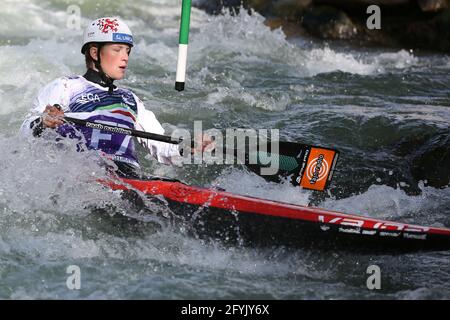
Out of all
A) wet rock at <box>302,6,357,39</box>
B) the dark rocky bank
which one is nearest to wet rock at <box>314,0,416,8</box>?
the dark rocky bank

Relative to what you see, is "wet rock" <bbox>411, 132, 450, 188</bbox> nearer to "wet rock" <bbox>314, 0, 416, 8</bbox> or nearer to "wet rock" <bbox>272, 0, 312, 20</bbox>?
"wet rock" <bbox>314, 0, 416, 8</bbox>

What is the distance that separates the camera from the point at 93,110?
5832 mm

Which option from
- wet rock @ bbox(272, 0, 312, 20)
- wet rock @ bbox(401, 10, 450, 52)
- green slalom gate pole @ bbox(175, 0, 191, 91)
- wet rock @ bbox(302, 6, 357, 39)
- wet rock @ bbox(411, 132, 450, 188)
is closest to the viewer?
green slalom gate pole @ bbox(175, 0, 191, 91)

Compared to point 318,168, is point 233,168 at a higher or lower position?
lower

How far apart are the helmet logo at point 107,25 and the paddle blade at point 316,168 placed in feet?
5.97

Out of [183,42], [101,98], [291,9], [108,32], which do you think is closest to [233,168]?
[183,42]

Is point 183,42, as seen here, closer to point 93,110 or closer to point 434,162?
point 93,110

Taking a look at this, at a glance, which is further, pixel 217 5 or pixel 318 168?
pixel 217 5

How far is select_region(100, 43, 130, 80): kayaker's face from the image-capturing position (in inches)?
233

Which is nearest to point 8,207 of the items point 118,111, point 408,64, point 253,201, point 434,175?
point 118,111

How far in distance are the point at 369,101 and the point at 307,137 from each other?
5.86 feet

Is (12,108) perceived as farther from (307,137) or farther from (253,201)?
(253,201)

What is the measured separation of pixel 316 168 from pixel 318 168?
17mm

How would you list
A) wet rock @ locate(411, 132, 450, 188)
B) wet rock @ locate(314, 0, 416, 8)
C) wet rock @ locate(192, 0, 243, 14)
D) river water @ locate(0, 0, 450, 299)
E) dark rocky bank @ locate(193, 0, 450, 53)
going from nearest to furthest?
river water @ locate(0, 0, 450, 299) → wet rock @ locate(411, 132, 450, 188) → dark rocky bank @ locate(193, 0, 450, 53) → wet rock @ locate(314, 0, 416, 8) → wet rock @ locate(192, 0, 243, 14)
